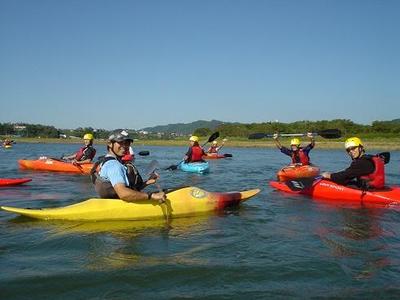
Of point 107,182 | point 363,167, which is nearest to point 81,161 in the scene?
point 107,182

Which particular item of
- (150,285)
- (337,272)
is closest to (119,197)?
(150,285)

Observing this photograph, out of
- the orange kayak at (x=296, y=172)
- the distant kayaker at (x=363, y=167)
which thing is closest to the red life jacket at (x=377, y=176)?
the distant kayaker at (x=363, y=167)

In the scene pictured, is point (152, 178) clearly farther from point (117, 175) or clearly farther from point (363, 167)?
point (363, 167)

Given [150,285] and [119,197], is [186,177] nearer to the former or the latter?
[119,197]

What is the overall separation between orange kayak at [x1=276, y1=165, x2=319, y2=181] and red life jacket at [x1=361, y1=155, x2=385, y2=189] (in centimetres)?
428

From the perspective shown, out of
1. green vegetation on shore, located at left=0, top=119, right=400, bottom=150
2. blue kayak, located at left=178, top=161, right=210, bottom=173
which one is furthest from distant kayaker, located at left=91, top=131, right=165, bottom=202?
green vegetation on shore, located at left=0, top=119, right=400, bottom=150

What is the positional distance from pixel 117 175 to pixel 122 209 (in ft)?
2.11

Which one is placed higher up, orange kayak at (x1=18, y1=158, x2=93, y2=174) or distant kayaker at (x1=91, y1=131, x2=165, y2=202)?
distant kayaker at (x1=91, y1=131, x2=165, y2=202)

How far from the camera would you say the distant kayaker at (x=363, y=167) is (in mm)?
9273

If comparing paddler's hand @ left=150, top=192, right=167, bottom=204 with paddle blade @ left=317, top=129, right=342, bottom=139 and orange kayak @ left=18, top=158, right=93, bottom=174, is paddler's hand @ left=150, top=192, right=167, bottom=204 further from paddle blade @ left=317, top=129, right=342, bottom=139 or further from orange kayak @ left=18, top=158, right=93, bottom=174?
orange kayak @ left=18, top=158, right=93, bottom=174

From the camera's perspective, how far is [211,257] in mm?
5414

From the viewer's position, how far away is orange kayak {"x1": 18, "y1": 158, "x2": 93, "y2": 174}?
15930 millimetres

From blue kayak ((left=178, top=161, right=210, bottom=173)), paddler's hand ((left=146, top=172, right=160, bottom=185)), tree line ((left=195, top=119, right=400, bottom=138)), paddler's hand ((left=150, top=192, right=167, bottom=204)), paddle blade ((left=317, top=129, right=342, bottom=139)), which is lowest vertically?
blue kayak ((left=178, top=161, right=210, bottom=173))

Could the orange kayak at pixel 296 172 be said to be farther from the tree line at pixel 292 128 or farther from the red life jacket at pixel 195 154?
the tree line at pixel 292 128
